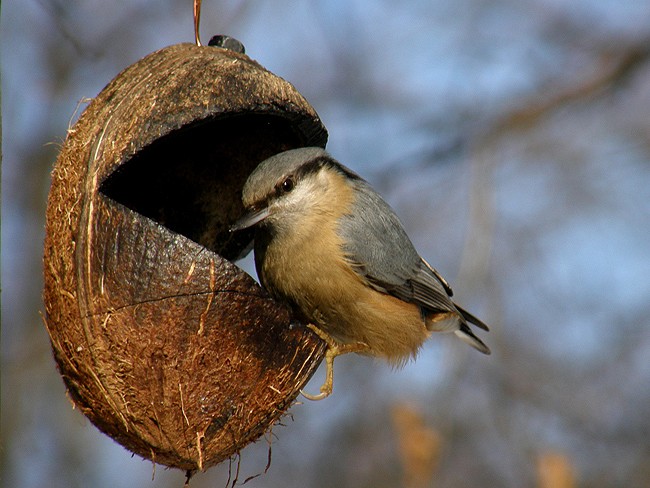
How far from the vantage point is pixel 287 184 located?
3543 mm

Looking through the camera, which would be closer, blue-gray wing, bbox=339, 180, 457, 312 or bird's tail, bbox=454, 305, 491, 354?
blue-gray wing, bbox=339, 180, 457, 312

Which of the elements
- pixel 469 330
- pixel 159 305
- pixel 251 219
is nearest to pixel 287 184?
pixel 251 219

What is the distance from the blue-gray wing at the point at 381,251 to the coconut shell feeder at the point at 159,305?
2.27 feet

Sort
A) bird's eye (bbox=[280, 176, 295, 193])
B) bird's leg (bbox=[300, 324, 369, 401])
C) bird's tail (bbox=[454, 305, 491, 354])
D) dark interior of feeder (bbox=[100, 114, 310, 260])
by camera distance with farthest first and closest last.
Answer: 1. bird's tail (bbox=[454, 305, 491, 354])
2. dark interior of feeder (bbox=[100, 114, 310, 260])
3. bird's eye (bbox=[280, 176, 295, 193])
4. bird's leg (bbox=[300, 324, 369, 401])

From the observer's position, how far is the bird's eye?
138 inches

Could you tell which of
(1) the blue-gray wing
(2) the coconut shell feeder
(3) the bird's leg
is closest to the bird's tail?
(1) the blue-gray wing

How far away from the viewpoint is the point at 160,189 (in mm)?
3859

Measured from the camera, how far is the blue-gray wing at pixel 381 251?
12.0 feet

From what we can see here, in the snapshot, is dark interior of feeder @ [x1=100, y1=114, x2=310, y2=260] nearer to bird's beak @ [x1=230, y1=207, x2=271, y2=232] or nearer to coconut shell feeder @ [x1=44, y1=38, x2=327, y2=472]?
bird's beak @ [x1=230, y1=207, x2=271, y2=232]

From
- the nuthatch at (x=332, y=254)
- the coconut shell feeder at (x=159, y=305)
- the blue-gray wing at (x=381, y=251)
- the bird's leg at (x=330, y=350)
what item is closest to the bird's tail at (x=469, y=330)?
the blue-gray wing at (x=381, y=251)

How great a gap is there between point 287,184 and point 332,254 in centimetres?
34

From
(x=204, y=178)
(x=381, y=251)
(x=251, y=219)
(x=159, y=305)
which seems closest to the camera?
(x=159, y=305)

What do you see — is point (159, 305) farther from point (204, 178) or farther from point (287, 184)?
point (204, 178)

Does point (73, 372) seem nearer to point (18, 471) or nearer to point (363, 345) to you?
point (363, 345)
